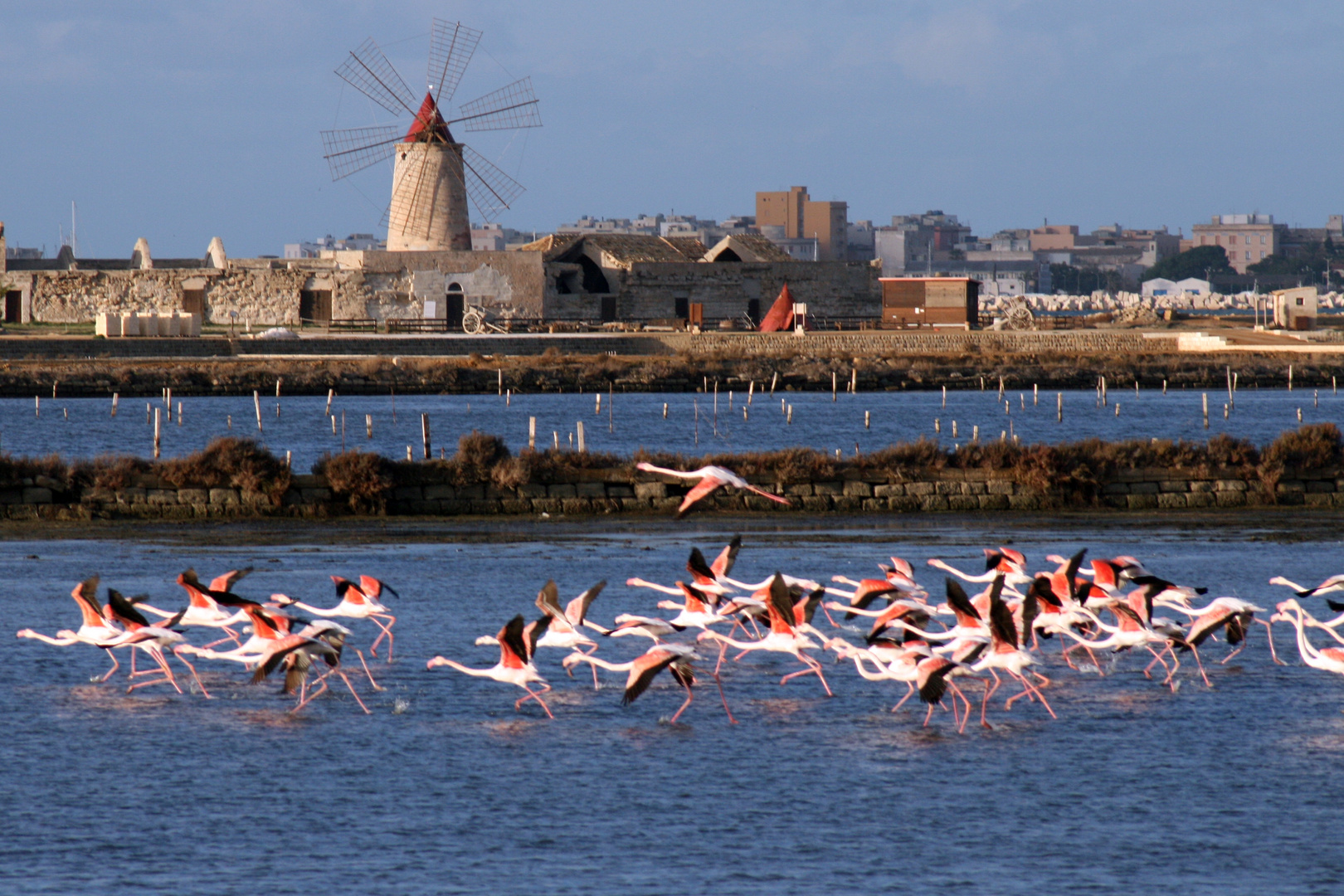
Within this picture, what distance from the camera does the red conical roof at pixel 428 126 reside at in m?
77.4

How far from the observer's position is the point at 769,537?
25438 mm

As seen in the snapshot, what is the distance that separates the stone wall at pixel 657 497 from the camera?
2734 centimetres

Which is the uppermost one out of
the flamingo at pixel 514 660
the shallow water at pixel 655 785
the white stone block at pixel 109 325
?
the white stone block at pixel 109 325

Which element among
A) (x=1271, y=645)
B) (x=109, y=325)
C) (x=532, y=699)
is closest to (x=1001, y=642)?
(x=532, y=699)

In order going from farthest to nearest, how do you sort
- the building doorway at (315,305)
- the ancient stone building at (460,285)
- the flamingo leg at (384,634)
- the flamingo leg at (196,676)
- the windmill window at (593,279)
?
the windmill window at (593,279), the building doorway at (315,305), the ancient stone building at (460,285), the flamingo leg at (384,634), the flamingo leg at (196,676)

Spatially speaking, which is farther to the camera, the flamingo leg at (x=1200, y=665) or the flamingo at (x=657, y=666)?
the flamingo leg at (x=1200, y=665)

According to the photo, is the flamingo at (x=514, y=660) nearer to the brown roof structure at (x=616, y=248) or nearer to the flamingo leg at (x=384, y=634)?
the flamingo leg at (x=384, y=634)

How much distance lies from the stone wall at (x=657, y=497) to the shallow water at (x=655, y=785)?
29.4 feet

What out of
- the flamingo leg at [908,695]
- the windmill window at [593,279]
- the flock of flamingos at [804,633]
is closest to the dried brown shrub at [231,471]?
the flock of flamingos at [804,633]

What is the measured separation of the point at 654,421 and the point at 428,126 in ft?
93.8

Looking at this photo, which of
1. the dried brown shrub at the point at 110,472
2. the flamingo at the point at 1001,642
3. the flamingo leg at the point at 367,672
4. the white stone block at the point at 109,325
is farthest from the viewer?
the white stone block at the point at 109,325

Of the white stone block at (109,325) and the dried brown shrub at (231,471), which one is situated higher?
the white stone block at (109,325)

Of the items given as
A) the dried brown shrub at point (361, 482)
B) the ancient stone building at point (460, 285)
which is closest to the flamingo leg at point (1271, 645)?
the dried brown shrub at point (361, 482)

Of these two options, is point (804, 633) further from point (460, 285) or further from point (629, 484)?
point (460, 285)
